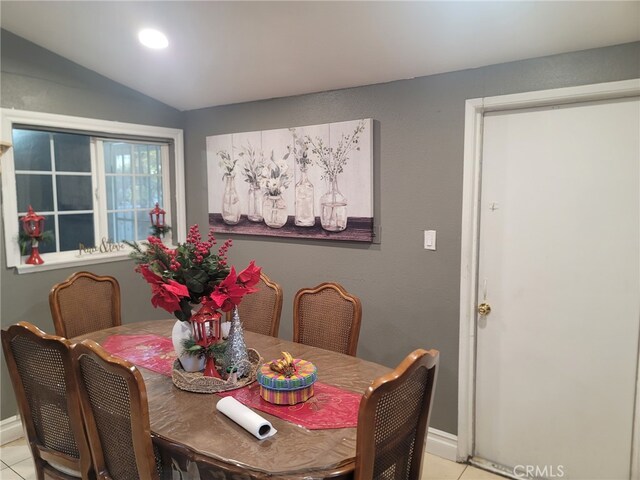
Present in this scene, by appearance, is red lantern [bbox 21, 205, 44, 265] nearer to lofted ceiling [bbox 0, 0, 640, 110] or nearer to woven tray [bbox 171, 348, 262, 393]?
lofted ceiling [bbox 0, 0, 640, 110]

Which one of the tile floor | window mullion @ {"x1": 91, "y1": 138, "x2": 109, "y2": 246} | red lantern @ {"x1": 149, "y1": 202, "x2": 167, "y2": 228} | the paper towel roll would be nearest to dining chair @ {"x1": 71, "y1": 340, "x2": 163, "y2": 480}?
the paper towel roll

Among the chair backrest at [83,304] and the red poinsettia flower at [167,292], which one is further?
the chair backrest at [83,304]

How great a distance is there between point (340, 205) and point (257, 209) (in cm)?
75

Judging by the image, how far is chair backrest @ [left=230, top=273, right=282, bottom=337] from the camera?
249 cm

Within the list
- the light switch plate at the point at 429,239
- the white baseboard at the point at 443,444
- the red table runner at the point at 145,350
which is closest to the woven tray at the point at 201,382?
the red table runner at the point at 145,350

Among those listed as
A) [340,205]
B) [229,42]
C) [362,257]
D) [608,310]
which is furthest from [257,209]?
[608,310]

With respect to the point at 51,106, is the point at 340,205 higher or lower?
lower

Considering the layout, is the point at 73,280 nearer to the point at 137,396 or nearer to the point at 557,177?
the point at 137,396

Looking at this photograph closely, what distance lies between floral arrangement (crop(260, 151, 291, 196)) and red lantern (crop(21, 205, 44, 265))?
1.50 meters

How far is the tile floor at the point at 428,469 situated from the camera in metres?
2.38

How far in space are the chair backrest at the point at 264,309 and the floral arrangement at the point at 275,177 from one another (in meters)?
0.79

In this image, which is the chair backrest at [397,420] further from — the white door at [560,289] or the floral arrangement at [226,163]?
the floral arrangement at [226,163]

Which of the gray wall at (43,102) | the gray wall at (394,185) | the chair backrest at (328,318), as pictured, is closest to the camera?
the chair backrest at (328,318)

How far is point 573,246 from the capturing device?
2139 mm
